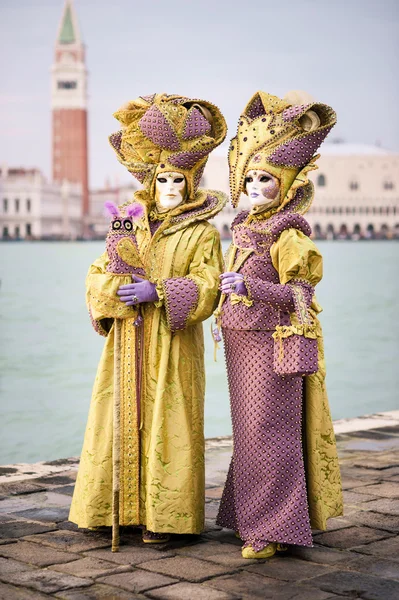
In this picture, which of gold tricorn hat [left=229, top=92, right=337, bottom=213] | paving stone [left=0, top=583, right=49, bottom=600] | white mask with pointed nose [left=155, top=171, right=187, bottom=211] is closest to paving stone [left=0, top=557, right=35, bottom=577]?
paving stone [left=0, top=583, right=49, bottom=600]

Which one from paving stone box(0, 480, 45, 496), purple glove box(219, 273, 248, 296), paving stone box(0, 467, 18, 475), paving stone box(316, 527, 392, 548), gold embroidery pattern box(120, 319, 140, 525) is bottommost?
paving stone box(0, 467, 18, 475)

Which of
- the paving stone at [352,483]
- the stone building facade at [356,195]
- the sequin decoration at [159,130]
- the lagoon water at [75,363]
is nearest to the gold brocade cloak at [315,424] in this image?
the sequin decoration at [159,130]

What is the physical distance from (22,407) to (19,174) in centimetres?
8328

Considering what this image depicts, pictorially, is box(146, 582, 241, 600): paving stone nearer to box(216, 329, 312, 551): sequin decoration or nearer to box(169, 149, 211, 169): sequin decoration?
box(216, 329, 312, 551): sequin decoration

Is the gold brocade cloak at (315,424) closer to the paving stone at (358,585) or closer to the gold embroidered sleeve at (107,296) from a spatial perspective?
the paving stone at (358,585)

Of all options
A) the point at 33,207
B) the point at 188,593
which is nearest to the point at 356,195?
the point at 33,207

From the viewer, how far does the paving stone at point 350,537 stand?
388 cm

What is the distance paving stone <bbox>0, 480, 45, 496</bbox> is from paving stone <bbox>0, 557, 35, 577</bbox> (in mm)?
1096

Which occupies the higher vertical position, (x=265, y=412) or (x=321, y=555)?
(x=265, y=412)

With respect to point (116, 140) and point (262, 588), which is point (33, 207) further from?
point (262, 588)

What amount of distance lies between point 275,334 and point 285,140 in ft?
2.23

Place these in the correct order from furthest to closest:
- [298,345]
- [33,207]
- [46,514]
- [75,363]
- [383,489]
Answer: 1. [33,207]
2. [75,363]
3. [383,489]
4. [46,514]
5. [298,345]

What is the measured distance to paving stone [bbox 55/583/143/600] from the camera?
327cm

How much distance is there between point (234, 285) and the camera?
3.70m
